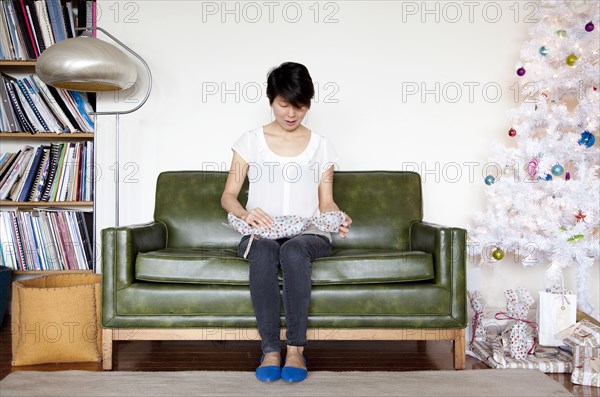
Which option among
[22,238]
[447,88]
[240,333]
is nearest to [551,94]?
[447,88]

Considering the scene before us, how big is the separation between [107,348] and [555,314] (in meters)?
1.87

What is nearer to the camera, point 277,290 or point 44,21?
point 277,290

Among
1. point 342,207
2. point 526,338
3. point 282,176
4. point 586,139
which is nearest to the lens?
point 526,338

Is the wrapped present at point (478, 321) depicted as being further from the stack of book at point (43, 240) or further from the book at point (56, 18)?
the book at point (56, 18)

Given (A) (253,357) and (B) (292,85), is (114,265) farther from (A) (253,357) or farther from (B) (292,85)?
(B) (292,85)

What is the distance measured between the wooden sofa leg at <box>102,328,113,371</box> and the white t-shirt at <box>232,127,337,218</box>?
78 cm

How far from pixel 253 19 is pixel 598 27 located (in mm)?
1809

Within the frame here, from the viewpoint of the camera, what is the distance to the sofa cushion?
7.56ft

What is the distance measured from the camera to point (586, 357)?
2186 mm

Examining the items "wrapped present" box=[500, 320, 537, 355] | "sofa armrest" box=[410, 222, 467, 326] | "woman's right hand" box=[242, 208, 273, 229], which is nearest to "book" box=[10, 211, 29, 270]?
"woman's right hand" box=[242, 208, 273, 229]

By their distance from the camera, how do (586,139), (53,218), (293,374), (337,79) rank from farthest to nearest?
(337,79) < (53,218) < (586,139) < (293,374)

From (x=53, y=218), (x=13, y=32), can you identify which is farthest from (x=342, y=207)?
(x=13, y=32)

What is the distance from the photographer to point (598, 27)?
2.80 metres

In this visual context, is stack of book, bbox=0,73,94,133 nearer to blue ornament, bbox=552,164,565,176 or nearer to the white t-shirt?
the white t-shirt
